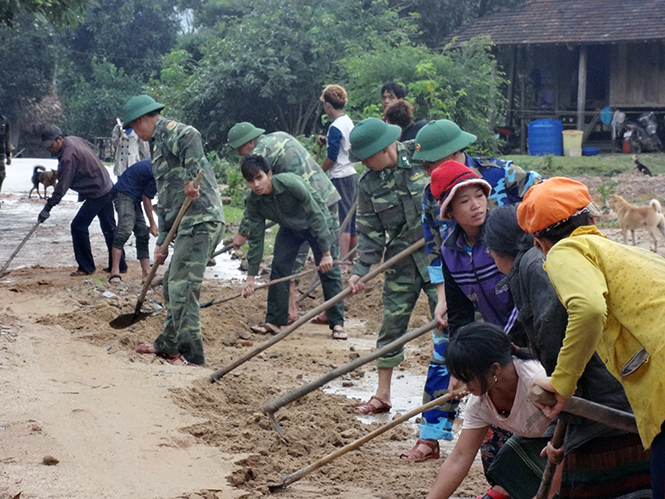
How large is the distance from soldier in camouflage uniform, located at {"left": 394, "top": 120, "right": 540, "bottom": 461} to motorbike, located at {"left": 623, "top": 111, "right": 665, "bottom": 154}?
16.5 meters

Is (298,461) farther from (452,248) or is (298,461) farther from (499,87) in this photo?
(499,87)

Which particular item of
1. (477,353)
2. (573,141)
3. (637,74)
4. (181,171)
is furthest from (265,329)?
(637,74)

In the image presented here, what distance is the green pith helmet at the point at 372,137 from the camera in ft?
17.0

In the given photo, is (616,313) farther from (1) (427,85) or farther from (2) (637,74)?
(2) (637,74)

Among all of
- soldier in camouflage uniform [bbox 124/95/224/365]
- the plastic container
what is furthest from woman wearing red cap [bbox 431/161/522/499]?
the plastic container

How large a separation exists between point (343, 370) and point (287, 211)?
8.84 ft

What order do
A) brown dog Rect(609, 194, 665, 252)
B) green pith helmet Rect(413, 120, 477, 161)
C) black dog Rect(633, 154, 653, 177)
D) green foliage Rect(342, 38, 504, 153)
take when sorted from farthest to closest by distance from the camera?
black dog Rect(633, 154, 653, 177)
green foliage Rect(342, 38, 504, 153)
brown dog Rect(609, 194, 665, 252)
green pith helmet Rect(413, 120, 477, 161)

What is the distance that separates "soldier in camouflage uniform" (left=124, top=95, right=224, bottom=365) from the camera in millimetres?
6191

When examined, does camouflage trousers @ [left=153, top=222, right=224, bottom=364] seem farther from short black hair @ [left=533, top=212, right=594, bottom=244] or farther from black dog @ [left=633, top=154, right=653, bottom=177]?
black dog @ [left=633, top=154, right=653, bottom=177]

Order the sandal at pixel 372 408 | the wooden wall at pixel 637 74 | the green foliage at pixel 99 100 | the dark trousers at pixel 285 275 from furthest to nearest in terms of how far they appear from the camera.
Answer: the green foliage at pixel 99 100
the wooden wall at pixel 637 74
the dark trousers at pixel 285 275
the sandal at pixel 372 408

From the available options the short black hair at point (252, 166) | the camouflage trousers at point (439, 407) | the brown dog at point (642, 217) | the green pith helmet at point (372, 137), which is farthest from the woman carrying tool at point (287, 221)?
the brown dog at point (642, 217)

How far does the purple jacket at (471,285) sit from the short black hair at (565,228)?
1.05 m

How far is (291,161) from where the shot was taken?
7.64 m

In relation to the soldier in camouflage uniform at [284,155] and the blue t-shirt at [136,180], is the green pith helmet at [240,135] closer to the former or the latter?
Answer: the soldier in camouflage uniform at [284,155]
